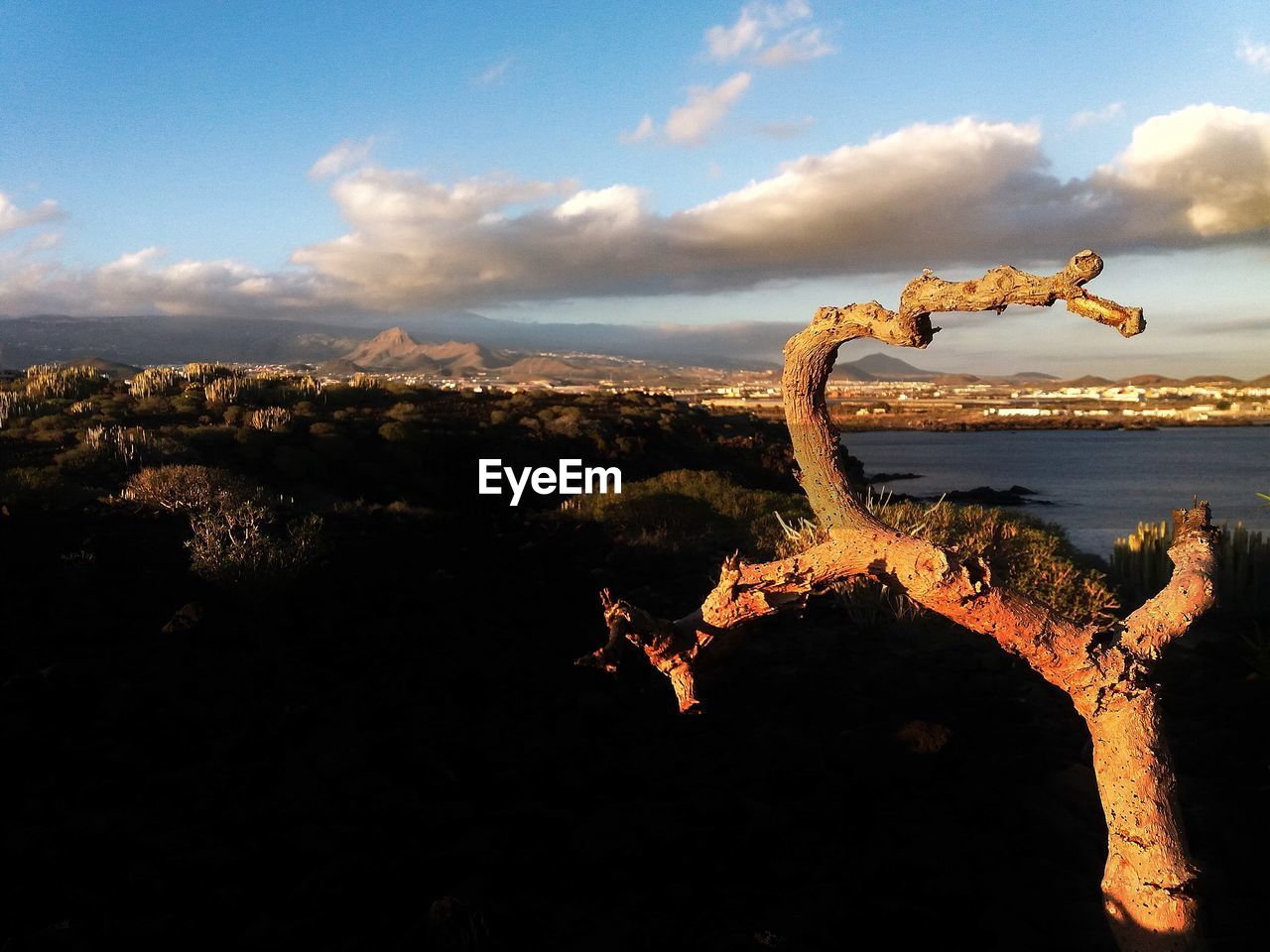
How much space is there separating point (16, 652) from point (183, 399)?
16092mm

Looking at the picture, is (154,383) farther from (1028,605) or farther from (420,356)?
(420,356)

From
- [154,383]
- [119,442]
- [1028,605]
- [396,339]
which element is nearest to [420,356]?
[396,339]

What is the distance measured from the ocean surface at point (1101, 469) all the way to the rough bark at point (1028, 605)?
34.4 ft

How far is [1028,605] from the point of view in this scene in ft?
10.6

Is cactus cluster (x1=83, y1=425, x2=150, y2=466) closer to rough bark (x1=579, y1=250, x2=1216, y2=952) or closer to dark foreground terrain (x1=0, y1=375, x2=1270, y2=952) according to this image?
dark foreground terrain (x1=0, y1=375, x2=1270, y2=952)

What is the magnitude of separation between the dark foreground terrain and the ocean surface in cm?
831

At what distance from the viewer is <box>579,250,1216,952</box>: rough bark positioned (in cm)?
303

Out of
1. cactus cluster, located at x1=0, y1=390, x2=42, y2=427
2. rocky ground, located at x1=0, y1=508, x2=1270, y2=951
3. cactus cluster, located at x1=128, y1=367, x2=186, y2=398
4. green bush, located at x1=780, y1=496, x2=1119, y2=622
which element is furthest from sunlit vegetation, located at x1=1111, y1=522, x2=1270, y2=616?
cactus cluster, located at x1=128, y1=367, x2=186, y2=398

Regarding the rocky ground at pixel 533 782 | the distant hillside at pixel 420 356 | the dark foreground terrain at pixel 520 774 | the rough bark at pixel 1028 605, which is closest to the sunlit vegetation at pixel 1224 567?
the dark foreground terrain at pixel 520 774

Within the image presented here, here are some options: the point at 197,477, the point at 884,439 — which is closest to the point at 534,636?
the point at 197,477

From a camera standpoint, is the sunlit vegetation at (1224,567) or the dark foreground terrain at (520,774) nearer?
the dark foreground terrain at (520,774)

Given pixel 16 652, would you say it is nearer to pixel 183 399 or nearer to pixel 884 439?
pixel 183 399

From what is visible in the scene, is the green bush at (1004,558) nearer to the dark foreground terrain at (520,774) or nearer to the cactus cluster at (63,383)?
the dark foreground terrain at (520,774)

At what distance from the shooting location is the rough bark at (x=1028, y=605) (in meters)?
3.03
